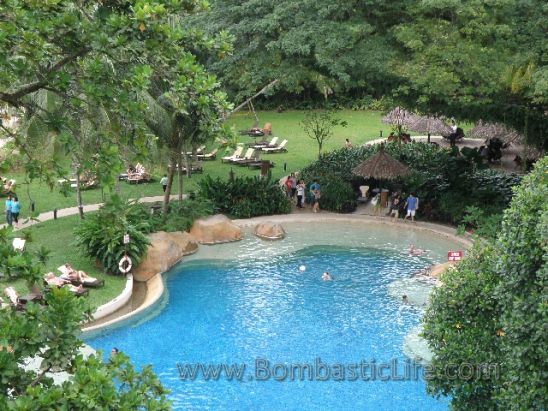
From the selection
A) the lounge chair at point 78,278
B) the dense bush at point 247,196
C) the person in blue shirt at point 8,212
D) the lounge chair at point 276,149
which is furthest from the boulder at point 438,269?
the lounge chair at point 276,149

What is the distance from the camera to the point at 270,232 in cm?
2280

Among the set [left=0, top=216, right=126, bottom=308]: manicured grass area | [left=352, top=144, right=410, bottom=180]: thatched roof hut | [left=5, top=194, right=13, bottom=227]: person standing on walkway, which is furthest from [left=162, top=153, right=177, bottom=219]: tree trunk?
[left=352, top=144, right=410, bottom=180]: thatched roof hut

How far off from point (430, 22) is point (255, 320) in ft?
34.4

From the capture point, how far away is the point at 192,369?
558 inches

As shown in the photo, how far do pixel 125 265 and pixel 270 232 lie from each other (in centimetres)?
564

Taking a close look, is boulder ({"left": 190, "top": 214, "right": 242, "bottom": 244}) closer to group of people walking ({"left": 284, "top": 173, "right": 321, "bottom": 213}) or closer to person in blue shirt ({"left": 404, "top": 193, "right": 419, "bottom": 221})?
group of people walking ({"left": 284, "top": 173, "right": 321, "bottom": 213})

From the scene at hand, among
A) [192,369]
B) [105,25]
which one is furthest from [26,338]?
[192,369]

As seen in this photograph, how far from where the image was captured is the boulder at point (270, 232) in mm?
22750

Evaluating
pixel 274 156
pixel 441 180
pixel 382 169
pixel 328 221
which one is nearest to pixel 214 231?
pixel 328 221

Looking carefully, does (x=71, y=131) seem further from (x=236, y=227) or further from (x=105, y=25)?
(x=236, y=227)

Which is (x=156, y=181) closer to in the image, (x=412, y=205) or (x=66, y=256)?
(x=66, y=256)

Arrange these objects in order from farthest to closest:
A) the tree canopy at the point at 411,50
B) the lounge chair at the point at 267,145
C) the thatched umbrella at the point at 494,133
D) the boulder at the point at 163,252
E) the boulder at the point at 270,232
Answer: the lounge chair at the point at 267,145, the thatched umbrella at the point at 494,133, the boulder at the point at 270,232, the tree canopy at the point at 411,50, the boulder at the point at 163,252

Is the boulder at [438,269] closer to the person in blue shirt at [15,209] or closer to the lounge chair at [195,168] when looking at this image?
the person in blue shirt at [15,209]

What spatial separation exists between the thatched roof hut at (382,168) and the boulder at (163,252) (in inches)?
286
